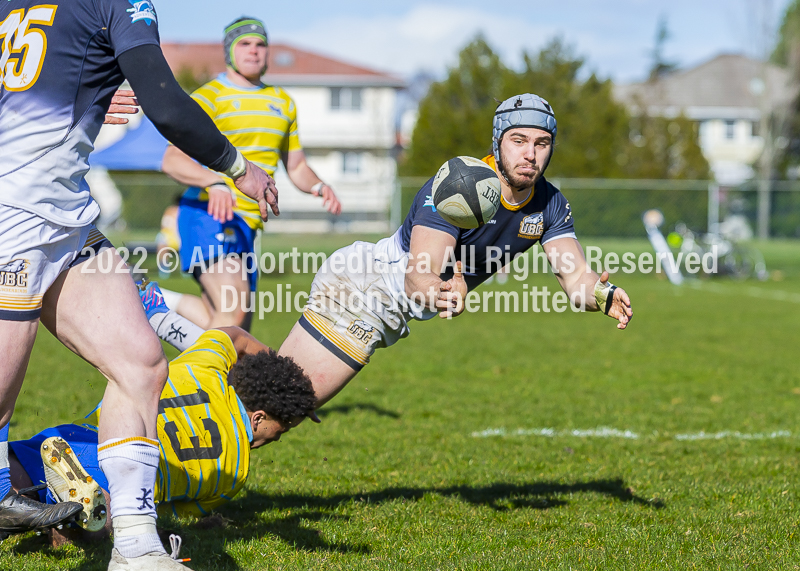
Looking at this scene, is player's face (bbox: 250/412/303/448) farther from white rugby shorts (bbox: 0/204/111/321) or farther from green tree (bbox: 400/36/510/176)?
green tree (bbox: 400/36/510/176)

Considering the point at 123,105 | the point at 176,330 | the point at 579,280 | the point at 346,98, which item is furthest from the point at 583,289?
the point at 346,98

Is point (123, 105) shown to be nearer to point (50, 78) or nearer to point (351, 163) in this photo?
point (50, 78)

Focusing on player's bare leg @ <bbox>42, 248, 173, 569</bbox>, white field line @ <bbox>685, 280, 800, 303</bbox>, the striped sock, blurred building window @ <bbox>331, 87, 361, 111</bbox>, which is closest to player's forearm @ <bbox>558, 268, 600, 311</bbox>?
player's bare leg @ <bbox>42, 248, 173, 569</bbox>

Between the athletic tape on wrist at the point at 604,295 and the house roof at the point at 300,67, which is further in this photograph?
the house roof at the point at 300,67

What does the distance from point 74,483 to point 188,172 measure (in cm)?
274

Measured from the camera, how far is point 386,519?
4105 millimetres

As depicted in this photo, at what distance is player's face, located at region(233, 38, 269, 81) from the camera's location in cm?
561

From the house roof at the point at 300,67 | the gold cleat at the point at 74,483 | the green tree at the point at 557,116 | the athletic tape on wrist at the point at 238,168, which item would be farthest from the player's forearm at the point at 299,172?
the house roof at the point at 300,67

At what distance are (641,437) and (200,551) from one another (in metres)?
3.48

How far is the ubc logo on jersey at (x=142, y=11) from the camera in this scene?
269cm

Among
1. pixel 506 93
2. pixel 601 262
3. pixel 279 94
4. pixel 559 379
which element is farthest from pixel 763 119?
pixel 279 94

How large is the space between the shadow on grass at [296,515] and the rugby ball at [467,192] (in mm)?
1522

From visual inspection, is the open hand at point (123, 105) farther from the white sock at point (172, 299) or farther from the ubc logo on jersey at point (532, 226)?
the white sock at point (172, 299)

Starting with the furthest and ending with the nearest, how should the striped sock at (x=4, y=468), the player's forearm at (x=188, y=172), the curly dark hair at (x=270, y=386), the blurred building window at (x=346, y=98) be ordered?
the blurred building window at (x=346, y=98), the player's forearm at (x=188, y=172), the curly dark hair at (x=270, y=386), the striped sock at (x=4, y=468)
